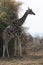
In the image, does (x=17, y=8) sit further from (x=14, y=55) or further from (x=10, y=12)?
(x=14, y=55)

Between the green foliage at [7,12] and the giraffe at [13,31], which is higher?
the green foliage at [7,12]

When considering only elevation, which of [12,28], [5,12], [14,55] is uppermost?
[5,12]

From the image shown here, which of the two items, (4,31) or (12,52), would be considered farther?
(12,52)

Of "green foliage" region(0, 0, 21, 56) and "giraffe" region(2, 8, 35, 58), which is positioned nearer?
"giraffe" region(2, 8, 35, 58)

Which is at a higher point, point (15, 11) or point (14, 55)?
point (15, 11)

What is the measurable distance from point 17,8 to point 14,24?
190 centimetres

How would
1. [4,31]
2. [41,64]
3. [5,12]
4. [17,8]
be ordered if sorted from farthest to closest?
[17,8]
[5,12]
[4,31]
[41,64]

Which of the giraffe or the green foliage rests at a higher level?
the green foliage

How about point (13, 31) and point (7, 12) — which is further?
point (7, 12)

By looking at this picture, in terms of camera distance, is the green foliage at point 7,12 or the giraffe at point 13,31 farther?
the green foliage at point 7,12

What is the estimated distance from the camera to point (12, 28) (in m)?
13.6

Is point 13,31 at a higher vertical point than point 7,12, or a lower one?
lower

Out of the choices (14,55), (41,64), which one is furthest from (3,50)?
(41,64)

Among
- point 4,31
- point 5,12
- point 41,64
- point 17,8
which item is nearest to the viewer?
point 41,64
